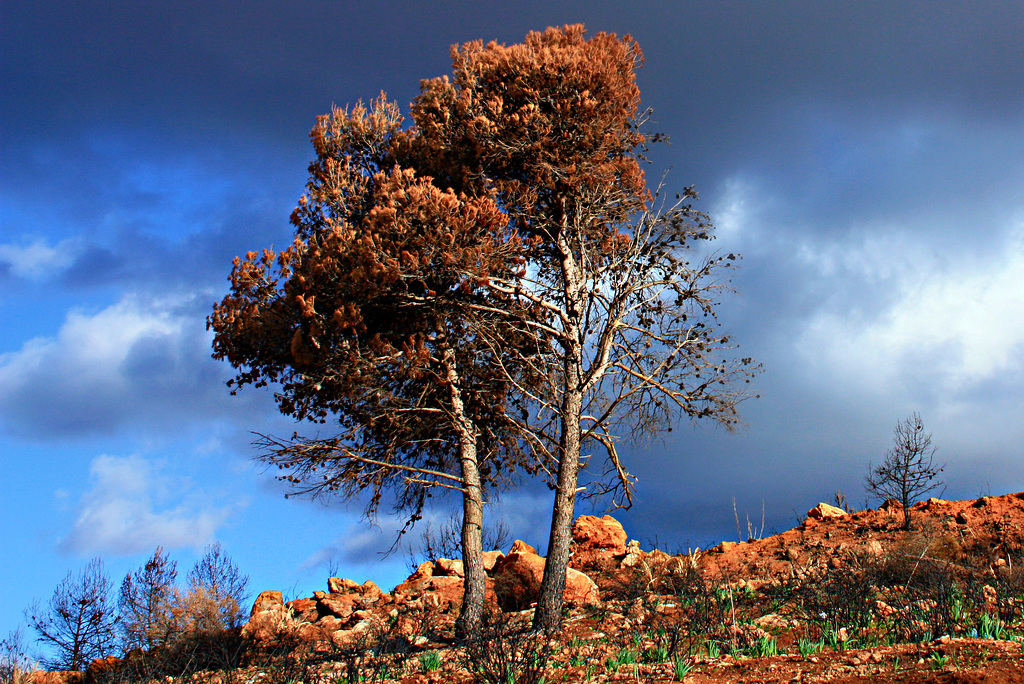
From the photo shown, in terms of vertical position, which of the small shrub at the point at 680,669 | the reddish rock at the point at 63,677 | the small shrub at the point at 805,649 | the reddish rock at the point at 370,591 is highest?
the reddish rock at the point at 370,591

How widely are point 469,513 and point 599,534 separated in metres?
10.6

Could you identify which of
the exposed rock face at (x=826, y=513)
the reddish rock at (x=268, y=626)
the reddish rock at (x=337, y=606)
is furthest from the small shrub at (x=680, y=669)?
the exposed rock face at (x=826, y=513)

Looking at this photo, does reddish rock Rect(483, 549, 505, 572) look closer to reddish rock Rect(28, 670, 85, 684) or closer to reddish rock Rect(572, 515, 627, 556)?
reddish rock Rect(572, 515, 627, 556)

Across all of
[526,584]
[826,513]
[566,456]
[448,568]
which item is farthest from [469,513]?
[826,513]

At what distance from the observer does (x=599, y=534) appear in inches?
906

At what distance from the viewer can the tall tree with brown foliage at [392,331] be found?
12695mm

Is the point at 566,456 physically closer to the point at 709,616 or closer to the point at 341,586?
the point at 709,616

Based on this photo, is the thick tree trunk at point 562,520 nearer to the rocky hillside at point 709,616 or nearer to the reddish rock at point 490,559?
the rocky hillside at point 709,616

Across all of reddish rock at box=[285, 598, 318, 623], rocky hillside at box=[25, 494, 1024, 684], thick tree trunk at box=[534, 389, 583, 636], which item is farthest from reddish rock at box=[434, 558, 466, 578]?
thick tree trunk at box=[534, 389, 583, 636]

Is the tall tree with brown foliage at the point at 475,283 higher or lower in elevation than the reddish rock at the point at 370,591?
higher

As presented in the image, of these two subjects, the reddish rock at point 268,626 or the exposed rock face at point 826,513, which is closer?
the reddish rock at point 268,626

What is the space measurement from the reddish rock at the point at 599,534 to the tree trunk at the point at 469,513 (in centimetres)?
944

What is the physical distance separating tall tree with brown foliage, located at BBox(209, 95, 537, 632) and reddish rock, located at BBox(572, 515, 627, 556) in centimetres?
876

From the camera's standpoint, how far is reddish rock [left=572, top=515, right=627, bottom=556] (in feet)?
74.6
